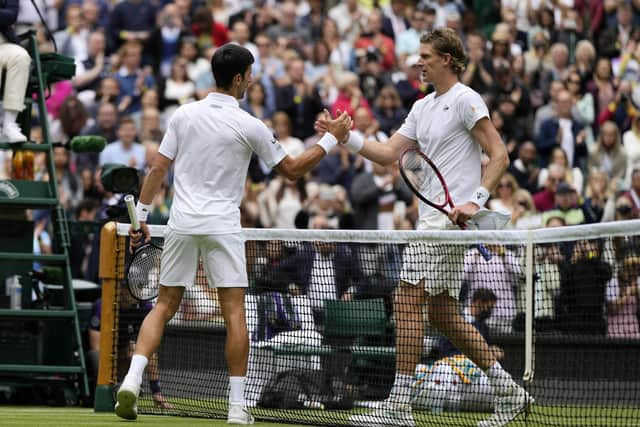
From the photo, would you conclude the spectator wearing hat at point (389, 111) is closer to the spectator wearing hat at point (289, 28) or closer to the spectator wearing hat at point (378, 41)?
the spectator wearing hat at point (378, 41)

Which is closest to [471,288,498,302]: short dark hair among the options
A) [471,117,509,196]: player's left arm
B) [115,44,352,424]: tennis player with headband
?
[471,117,509,196]: player's left arm

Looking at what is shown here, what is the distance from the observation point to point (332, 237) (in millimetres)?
9453

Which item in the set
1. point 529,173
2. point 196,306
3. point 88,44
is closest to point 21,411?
point 196,306

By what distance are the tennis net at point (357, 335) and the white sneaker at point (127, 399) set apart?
0.92m

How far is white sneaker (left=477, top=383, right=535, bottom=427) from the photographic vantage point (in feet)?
29.2

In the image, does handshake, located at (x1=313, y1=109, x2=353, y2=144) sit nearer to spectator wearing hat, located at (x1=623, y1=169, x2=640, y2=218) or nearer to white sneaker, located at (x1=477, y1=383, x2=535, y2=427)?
white sneaker, located at (x1=477, y1=383, x2=535, y2=427)

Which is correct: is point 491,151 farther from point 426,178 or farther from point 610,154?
point 610,154

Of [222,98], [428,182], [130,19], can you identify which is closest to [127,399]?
[222,98]

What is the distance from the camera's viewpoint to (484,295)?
11.3m

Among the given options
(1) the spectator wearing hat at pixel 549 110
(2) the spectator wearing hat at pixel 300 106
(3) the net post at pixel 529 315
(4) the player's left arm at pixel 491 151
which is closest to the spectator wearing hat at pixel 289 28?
(2) the spectator wearing hat at pixel 300 106

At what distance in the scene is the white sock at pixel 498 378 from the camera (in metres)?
8.98

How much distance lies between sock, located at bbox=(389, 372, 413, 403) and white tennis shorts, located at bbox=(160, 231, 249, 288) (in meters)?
1.14

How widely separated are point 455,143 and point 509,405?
165 cm

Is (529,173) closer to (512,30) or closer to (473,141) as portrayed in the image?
(512,30)
